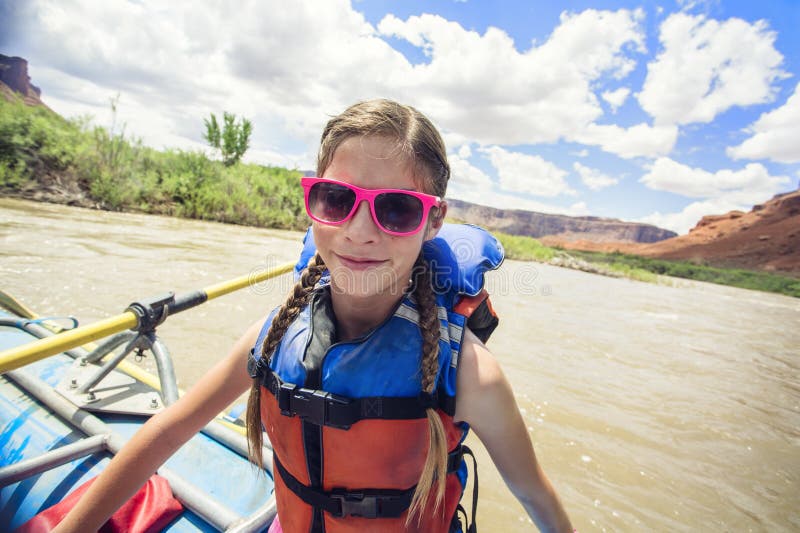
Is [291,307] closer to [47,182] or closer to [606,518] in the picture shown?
[606,518]

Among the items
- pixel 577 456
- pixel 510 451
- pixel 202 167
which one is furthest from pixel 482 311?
pixel 202 167

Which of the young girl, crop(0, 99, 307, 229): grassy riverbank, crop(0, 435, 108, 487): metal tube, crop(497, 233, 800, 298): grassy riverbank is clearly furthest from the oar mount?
crop(497, 233, 800, 298): grassy riverbank

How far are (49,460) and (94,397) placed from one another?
49 cm

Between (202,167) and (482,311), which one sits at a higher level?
(202,167)

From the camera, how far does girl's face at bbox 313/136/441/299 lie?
0.92 m

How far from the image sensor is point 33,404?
1600 millimetres

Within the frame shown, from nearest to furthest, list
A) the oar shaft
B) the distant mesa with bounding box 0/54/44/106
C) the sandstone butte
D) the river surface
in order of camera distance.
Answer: the oar shaft → the river surface → the sandstone butte → the distant mesa with bounding box 0/54/44/106

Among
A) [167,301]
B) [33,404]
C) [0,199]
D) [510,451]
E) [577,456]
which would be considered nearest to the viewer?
[510,451]

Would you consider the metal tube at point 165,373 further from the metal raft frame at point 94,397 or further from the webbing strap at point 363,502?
the webbing strap at point 363,502

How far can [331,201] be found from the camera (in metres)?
0.96

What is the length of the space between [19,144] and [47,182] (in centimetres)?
102

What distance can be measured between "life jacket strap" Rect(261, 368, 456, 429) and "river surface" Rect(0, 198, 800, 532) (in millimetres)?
1549

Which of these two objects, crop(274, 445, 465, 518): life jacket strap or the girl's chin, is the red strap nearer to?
crop(274, 445, 465, 518): life jacket strap

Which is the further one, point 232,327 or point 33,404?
point 232,327
